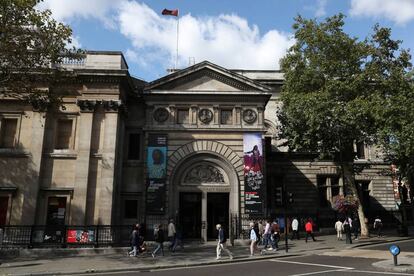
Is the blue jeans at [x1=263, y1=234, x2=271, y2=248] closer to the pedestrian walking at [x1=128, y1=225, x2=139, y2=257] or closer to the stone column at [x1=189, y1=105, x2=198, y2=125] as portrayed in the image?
the pedestrian walking at [x1=128, y1=225, x2=139, y2=257]

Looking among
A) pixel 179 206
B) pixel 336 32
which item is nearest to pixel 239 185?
pixel 179 206

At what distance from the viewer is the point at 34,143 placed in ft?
87.1

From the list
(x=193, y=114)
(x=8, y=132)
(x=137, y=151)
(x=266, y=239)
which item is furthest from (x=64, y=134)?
(x=266, y=239)

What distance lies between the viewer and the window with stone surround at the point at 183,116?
30.5 metres

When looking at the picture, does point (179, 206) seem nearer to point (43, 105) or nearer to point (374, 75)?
point (43, 105)

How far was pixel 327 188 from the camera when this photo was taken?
120ft

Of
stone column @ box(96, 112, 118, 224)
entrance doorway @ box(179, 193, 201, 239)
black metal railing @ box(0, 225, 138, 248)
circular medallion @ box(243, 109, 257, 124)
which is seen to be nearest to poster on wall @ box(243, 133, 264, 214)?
circular medallion @ box(243, 109, 257, 124)

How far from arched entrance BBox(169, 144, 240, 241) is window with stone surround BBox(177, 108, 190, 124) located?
2.67 m

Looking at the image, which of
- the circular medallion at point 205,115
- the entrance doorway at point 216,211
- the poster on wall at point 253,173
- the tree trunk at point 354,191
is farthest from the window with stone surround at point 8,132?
the tree trunk at point 354,191

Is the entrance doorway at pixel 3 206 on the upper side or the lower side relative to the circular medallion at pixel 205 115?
lower

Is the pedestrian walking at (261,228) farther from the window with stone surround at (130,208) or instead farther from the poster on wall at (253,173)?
the window with stone surround at (130,208)

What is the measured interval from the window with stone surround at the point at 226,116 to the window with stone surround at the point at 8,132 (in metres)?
14.8

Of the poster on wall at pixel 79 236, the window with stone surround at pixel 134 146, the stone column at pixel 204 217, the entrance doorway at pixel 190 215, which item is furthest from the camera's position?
the window with stone surround at pixel 134 146

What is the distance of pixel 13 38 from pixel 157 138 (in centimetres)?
1315
